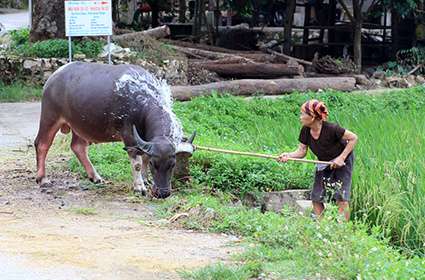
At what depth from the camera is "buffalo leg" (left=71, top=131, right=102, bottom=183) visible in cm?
789

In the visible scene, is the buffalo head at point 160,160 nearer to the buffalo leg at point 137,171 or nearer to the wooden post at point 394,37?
the buffalo leg at point 137,171

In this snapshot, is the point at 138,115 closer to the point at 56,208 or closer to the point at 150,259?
the point at 56,208

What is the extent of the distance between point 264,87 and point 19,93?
477cm

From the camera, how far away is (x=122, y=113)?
7.31 meters

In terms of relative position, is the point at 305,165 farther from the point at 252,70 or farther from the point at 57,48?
the point at 252,70

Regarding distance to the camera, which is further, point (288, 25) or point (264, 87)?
point (288, 25)

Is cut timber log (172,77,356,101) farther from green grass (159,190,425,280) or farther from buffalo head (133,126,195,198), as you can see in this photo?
green grass (159,190,425,280)

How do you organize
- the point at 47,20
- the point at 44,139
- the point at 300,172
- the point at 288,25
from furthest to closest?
the point at 288,25, the point at 47,20, the point at 300,172, the point at 44,139

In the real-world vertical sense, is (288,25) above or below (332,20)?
below

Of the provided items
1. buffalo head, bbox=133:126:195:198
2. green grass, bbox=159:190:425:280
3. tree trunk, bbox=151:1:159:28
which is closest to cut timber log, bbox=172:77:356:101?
buffalo head, bbox=133:126:195:198

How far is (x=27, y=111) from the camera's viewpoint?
43.5ft

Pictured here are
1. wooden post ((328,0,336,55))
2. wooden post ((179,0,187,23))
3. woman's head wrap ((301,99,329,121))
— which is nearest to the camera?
woman's head wrap ((301,99,329,121))

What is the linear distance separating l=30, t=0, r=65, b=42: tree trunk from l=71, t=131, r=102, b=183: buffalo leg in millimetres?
8573

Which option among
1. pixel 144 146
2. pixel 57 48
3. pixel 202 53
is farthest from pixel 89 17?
pixel 144 146
